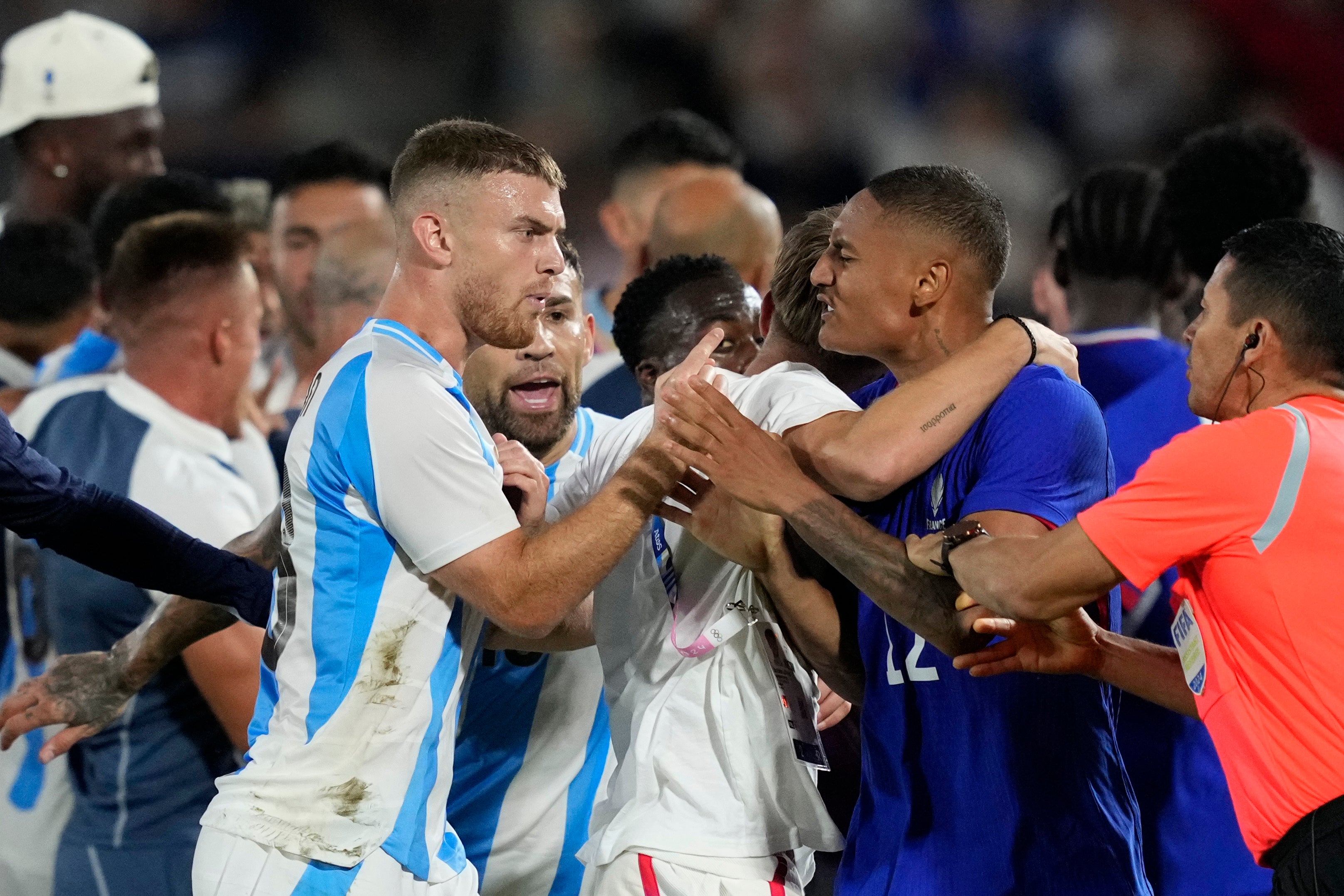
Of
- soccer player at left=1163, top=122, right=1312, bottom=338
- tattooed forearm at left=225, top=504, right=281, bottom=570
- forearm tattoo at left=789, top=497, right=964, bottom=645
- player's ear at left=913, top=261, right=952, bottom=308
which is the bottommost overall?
tattooed forearm at left=225, top=504, right=281, bottom=570

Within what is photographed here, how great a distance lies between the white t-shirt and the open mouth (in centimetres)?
68

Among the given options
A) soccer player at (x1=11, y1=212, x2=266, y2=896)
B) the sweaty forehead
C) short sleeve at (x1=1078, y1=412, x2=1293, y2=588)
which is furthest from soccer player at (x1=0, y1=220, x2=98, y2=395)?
short sleeve at (x1=1078, y1=412, x2=1293, y2=588)

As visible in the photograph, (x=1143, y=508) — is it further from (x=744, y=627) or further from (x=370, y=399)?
(x=370, y=399)

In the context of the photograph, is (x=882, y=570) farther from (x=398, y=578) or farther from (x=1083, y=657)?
(x=398, y=578)

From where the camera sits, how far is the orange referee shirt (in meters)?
2.10

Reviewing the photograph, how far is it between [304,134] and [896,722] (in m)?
8.16

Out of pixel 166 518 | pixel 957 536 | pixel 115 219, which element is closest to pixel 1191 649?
pixel 957 536

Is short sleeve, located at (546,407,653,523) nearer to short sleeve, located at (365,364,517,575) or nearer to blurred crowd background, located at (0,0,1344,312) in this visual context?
short sleeve, located at (365,364,517,575)

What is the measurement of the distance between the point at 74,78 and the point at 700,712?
511 centimetres


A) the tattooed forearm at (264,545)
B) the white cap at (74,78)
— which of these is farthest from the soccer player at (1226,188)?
the white cap at (74,78)

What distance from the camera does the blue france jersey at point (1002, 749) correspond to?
2.46m

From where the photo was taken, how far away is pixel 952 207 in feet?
8.76

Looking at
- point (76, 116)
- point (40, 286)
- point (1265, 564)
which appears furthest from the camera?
point (76, 116)

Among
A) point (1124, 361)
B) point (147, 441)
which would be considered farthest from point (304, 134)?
point (1124, 361)
